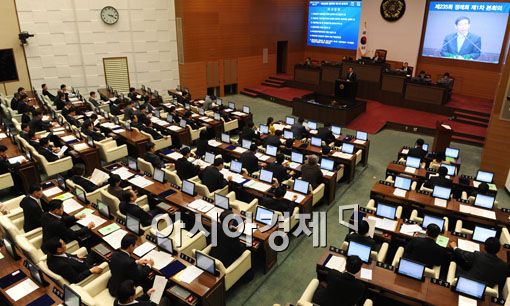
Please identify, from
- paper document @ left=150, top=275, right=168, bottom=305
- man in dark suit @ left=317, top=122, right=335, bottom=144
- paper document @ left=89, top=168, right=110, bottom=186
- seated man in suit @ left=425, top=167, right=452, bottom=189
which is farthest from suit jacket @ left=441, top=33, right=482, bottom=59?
paper document @ left=150, top=275, right=168, bottom=305

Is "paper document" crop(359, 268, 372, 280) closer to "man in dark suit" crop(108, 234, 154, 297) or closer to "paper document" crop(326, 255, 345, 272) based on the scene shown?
"paper document" crop(326, 255, 345, 272)

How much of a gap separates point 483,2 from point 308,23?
8.45 m

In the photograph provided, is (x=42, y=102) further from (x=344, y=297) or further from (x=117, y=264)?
(x=344, y=297)

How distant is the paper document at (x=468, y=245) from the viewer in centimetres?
550

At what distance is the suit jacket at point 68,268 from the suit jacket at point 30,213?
1.42 metres

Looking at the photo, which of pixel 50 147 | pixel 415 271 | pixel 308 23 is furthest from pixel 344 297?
pixel 308 23

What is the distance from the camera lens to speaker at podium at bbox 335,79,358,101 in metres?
14.6

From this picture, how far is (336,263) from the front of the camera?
5.14m

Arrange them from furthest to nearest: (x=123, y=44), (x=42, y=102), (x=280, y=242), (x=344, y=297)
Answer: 1. (x=123, y=44)
2. (x=42, y=102)
3. (x=280, y=242)
4. (x=344, y=297)

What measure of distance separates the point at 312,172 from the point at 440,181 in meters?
2.44

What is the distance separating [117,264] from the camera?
460 cm

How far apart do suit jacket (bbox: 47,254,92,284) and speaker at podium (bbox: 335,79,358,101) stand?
11.9 meters

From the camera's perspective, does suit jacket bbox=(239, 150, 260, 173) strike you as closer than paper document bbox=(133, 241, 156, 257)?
No

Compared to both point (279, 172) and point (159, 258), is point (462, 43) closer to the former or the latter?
point (279, 172)
